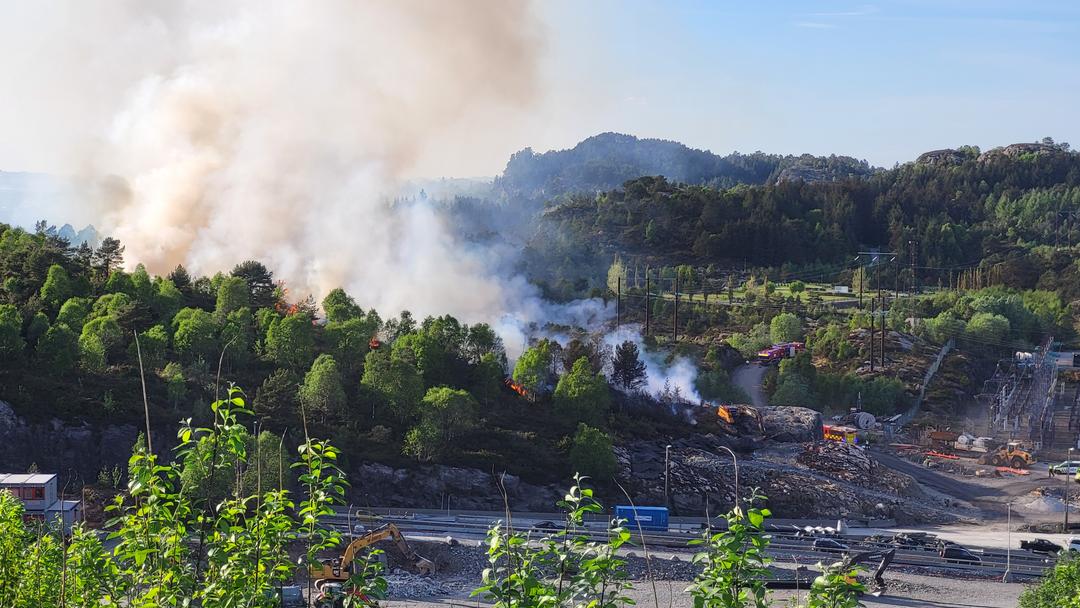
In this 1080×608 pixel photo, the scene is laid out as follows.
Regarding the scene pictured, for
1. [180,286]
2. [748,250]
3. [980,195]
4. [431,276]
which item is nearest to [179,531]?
[180,286]

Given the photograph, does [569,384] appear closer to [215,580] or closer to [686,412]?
[686,412]

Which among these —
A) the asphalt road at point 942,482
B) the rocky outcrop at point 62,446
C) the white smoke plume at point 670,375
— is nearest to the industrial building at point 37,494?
the rocky outcrop at point 62,446

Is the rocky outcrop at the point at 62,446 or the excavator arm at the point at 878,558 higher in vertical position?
the rocky outcrop at the point at 62,446

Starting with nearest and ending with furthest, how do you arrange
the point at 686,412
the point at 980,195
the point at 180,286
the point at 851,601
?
the point at 851,601
the point at 686,412
the point at 180,286
the point at 980,195

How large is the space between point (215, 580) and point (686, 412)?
45.2m

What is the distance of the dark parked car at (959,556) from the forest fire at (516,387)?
20679 mm

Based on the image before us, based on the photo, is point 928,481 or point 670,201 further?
point 670,201

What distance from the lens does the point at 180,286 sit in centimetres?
6150

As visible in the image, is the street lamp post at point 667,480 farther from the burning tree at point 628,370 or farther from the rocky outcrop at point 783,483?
the burning tree at point 628,370

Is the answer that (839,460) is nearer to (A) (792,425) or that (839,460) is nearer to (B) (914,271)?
(A) (792,425)

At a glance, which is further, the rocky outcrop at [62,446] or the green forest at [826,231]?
the green forest at [826,231]

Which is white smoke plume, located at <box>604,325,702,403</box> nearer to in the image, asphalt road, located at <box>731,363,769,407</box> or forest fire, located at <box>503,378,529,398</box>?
asphalt road, located at <box>731,363,769,407</box>

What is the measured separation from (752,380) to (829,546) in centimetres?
3121

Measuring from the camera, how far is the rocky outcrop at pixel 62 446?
40.2 m
